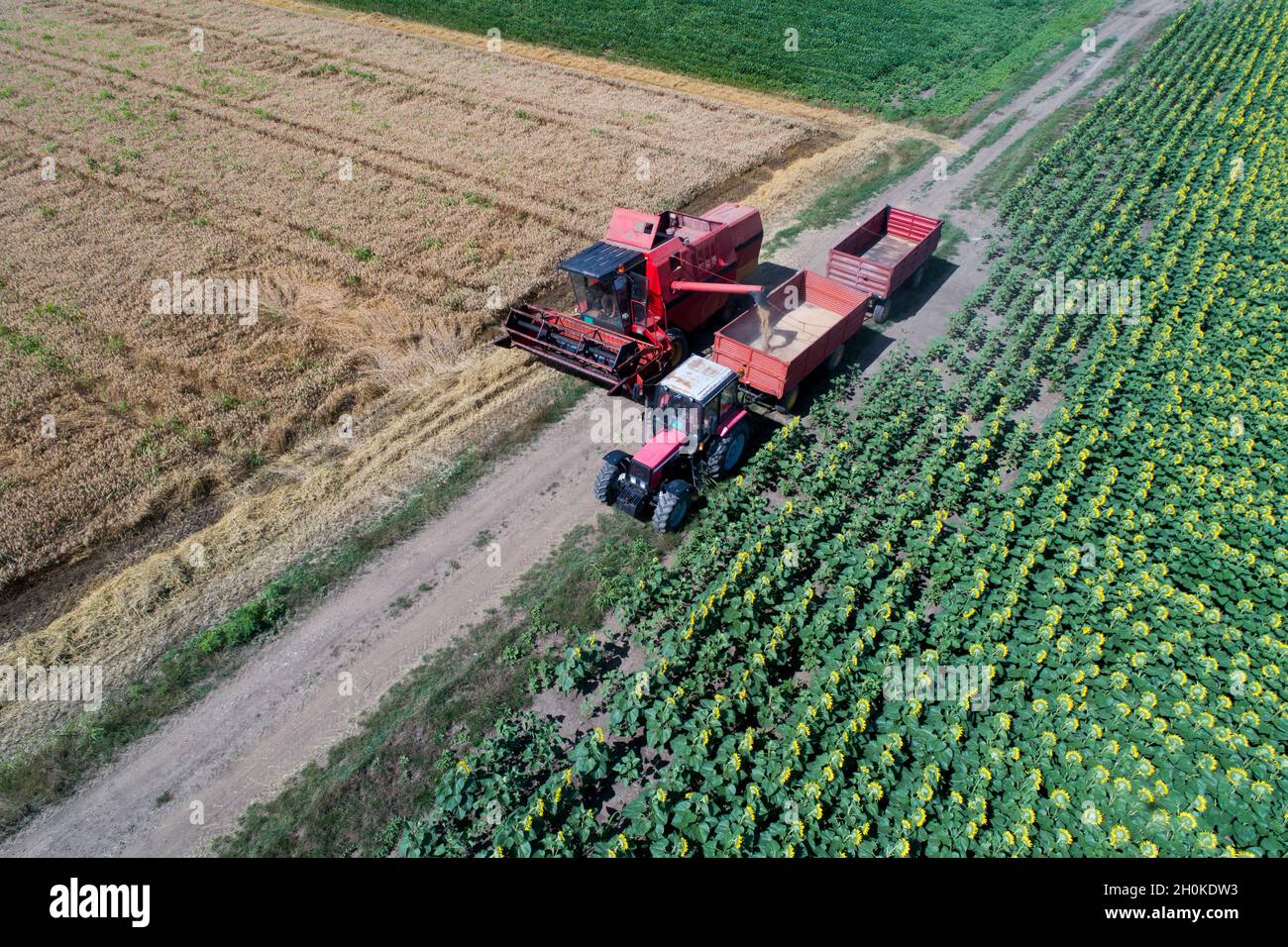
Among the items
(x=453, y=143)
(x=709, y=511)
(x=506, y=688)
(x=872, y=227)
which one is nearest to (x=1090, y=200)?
(x=872, y=227)

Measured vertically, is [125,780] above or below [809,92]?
below

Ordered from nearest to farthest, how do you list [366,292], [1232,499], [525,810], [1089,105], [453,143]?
[525,810], [1232,499], [366,292], [453,143], [1089,105]

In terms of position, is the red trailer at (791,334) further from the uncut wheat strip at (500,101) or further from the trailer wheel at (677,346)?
the uncut wheat strip at (500,101)

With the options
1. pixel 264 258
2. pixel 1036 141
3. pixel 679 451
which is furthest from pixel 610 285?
pixel 1036 141

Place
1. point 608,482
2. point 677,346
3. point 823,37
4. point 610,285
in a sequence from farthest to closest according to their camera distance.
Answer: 1. point 823,37
2. point 677,346
3. point 610,285
4. point 608,482

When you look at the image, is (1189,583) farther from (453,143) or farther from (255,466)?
(453,143)

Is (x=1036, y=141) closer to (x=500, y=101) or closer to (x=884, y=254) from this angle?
(x=884, y=254)
